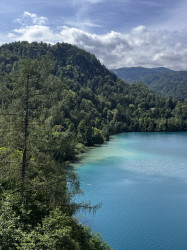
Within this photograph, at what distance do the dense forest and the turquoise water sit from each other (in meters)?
3.79

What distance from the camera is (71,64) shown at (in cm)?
14800

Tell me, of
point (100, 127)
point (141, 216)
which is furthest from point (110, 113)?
point (141, 216)

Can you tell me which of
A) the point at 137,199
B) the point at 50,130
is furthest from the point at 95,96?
the point at 50,130

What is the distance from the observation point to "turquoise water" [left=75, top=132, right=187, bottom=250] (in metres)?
21.7

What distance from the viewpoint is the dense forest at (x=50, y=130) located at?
10758 mm

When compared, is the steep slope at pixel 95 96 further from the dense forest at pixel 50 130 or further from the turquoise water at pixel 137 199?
the turquoise water at pixel 137 199

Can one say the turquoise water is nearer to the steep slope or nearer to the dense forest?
the dense forest

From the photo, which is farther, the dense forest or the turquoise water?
the turquoise water

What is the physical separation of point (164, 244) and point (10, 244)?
54.1ft

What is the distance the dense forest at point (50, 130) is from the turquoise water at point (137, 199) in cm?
Result: 379

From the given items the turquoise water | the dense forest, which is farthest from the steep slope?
the turquoise water

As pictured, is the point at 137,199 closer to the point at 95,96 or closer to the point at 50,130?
the point at 50,130

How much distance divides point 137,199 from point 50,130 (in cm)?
1682

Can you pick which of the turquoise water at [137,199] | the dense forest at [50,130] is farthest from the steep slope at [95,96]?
the turquoise water at [137,199]
